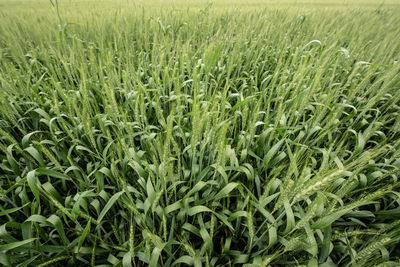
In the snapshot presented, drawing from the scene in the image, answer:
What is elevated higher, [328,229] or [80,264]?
[328,229]

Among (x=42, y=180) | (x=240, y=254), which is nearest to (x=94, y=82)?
(x=42, y=180)

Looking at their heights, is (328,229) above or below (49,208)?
above

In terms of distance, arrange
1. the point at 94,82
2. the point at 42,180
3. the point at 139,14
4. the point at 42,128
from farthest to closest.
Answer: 1. the point at 139,14
2. the point at 94,82
3. the point at 42,128
4. the point at 42,180

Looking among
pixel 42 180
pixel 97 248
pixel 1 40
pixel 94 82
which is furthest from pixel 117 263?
pixel 1 40

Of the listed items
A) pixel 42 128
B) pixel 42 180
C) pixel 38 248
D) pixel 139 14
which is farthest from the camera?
pixel 139 14

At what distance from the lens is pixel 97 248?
81cm

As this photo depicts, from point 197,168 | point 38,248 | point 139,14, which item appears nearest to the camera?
point 38,248

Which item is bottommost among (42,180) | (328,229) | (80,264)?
(80,264)

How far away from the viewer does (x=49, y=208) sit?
3.23 feet

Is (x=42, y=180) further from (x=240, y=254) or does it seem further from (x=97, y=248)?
(x=240, y=254)

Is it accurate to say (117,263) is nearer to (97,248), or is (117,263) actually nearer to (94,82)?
(97,248)

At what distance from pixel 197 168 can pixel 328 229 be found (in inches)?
24.5

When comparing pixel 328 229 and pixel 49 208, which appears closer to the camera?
pixel 328 229

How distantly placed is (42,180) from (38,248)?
52cm
